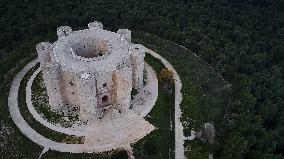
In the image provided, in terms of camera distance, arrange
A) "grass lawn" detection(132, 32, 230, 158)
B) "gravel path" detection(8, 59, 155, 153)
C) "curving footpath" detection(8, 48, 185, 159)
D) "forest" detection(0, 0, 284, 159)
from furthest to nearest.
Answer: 1. "forest" detection(0, 0, 284, 159)
2. "grass lawn" detection(132, 32, 230, 158)
3. "gravel path" detection(8, 59, 155, 153)
4. "curving footpath" detection(8, 48, 185, 159)

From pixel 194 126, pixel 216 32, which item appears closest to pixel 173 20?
pixel 216 32

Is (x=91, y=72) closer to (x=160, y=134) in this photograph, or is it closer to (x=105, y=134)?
(x=105, y=134)

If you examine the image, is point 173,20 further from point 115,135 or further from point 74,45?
point 115,135

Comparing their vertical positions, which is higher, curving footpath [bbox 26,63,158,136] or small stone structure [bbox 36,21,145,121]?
small stone structure [bbox 36,21,145,121]

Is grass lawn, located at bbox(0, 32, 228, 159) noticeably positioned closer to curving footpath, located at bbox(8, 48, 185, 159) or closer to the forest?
curving footpath, located at bbox(8, 48, 185, 159)

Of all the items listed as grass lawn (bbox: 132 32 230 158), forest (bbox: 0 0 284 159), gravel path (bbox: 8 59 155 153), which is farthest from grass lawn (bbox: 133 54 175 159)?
forest (bbox: 0 0 284 159)

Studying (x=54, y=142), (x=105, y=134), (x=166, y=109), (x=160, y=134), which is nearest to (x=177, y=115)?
(x=166, y=109)
